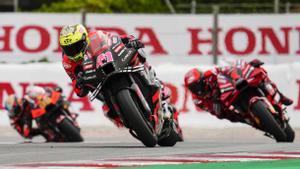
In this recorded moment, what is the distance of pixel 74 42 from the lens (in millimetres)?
12000

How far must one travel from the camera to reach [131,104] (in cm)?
1156

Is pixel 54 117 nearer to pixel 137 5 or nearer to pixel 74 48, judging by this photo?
pixel 74 48

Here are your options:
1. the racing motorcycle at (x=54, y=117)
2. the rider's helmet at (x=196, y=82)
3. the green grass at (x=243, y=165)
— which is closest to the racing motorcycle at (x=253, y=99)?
the rider's helmet at (x=196, y=82)

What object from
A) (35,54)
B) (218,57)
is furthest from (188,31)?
(35,54)

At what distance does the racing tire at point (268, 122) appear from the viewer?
46.3 feet

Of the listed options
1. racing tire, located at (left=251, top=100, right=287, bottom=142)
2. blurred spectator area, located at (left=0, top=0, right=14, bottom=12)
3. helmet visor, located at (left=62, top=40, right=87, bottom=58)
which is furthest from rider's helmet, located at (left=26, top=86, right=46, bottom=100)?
blurred spectator area, located at (left=0, top=0, right=14, bottom=12)

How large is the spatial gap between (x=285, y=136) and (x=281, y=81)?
554cm

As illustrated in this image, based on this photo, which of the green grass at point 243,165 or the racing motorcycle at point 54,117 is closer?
the green grass at point 243,165

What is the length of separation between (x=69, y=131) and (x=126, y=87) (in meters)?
4.97

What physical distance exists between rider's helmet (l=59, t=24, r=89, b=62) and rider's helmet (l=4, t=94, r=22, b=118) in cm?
592

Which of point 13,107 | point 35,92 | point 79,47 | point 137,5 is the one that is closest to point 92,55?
point 79,47

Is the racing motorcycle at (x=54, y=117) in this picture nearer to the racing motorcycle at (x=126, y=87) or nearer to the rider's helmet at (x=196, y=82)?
the rider's helmet at (x=196, y=82)

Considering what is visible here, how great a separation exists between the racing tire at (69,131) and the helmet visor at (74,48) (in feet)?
14.6

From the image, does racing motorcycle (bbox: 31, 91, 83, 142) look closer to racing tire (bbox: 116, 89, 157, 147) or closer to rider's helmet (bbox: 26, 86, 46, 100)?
rider's helmet (bbox: 26, 86, 46, 100)
